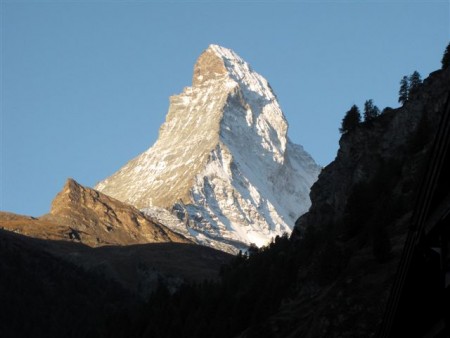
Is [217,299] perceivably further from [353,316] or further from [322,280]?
[353,316]

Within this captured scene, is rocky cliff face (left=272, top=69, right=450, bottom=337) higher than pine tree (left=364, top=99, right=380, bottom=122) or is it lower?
lower

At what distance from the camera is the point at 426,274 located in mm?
11328

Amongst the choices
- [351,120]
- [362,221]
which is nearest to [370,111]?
[351,120]

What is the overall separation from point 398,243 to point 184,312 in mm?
69044

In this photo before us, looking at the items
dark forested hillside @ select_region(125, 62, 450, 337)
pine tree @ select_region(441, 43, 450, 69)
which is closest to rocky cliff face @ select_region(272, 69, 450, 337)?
dark forested hillside @ select_region(125, 62, 450, 337)

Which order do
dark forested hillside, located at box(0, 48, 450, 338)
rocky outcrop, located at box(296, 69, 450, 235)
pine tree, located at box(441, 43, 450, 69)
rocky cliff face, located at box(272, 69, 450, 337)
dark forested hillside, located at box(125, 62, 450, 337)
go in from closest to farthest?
rocky cliff face, located at box(272, 69, 450, 337)
dark forested hillside, located at box(125, 62, 450, 337)
dark forested hillside, located at box(0, 48, 450, 338)
rocky outcrop, located at box(296, 69, 450, 235)
pine tree, located at box(441, 43, 450, 69)

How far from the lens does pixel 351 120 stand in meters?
138

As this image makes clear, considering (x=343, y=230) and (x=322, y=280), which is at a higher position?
(x=343, y=230)

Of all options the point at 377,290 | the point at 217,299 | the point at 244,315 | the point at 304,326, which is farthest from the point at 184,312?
the point at 377,290

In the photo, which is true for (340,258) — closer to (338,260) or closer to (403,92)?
(338,260)

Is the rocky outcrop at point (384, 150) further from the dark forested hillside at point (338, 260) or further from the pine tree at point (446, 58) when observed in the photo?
the pine tree at point (446, 58)

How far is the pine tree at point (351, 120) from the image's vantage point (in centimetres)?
13712

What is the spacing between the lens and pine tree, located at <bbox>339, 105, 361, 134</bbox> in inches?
5399

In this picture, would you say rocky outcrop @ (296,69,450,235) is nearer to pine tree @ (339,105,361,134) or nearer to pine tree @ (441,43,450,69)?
pine tree @ (339,105,361,134)
